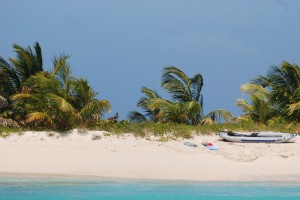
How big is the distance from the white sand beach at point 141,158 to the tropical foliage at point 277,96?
4419 millimetres

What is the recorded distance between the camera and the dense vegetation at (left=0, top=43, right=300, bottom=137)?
17.3 metres

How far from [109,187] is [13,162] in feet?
14.9

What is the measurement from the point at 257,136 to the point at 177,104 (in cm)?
429

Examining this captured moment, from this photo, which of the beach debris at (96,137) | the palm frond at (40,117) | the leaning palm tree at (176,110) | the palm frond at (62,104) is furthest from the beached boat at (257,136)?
the palm frond at (40,117)

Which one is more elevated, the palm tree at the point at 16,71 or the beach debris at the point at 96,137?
the palm tree at the point at 16,71

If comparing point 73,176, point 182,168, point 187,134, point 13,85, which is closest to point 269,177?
point 182,168

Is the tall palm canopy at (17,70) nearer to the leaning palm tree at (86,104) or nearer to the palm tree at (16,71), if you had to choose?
the palm tree at (16,71)

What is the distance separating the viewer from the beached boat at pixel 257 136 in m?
17.0

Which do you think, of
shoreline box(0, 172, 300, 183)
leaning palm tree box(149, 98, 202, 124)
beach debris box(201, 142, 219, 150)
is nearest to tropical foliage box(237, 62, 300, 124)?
leaning palm tree box(149, 98, 202, 124)

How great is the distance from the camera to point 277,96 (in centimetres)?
2186

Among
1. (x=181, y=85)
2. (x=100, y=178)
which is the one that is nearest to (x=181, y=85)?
(x=181, y=85)

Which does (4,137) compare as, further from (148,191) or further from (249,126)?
(249,126)

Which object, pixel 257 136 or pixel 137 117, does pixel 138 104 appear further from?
pixel 257 136

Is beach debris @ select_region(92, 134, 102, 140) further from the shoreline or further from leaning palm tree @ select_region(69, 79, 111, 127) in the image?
the shoreline
